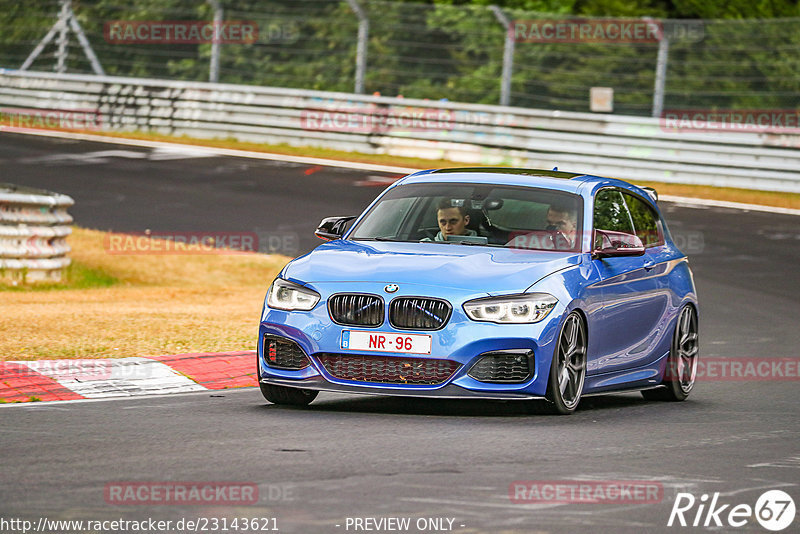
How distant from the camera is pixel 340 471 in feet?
24.6

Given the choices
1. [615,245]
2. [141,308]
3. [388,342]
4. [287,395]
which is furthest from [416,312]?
[141,308]

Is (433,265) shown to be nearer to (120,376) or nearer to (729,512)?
(120,376)

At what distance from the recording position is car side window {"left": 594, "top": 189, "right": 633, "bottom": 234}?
1077 centimetres

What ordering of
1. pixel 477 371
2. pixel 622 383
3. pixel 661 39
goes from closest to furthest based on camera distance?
pixel 477 371 → pixel 622 383 → pixel 661 39

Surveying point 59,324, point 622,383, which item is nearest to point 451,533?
point 622,383

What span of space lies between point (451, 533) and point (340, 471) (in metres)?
1.30

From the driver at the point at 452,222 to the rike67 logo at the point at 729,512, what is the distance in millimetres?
3493

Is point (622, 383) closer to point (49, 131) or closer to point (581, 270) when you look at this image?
point (581, 270)

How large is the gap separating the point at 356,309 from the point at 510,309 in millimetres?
911

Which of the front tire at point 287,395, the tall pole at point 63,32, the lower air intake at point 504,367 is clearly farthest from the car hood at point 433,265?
the tall pole at point 63,32

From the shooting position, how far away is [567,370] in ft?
31.4

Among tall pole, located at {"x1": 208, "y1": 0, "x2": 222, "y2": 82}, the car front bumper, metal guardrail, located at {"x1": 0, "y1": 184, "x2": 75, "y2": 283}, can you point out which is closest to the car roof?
the car front bumper

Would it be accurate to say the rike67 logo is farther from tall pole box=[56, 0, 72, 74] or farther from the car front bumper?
tall pole box=[56, 0, 72, 74]

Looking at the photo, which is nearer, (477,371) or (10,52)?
(477,371)
